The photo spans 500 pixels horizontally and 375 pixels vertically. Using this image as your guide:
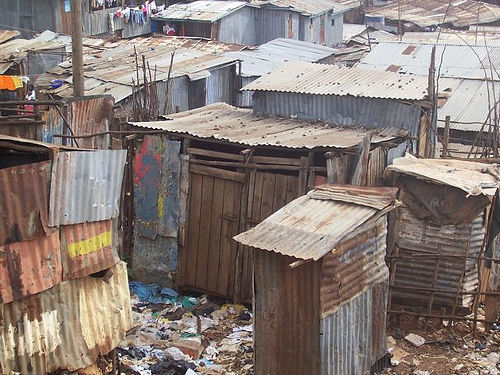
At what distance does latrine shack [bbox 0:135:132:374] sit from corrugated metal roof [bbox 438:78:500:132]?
1131 centimetres

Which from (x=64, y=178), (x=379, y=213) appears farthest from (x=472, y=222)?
(x=64, y=178)

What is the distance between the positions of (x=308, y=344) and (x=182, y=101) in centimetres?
1126

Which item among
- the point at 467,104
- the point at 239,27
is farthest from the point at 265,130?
the point at 239,27

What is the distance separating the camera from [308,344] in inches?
273

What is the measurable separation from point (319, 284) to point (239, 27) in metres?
20.7

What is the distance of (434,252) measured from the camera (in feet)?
29.2

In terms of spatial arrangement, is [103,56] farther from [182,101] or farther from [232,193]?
[232,193]

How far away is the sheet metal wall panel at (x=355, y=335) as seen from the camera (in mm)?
6949

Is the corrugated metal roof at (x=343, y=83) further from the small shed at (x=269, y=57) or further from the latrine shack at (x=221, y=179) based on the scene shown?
the small shed at (x=269, y=57)

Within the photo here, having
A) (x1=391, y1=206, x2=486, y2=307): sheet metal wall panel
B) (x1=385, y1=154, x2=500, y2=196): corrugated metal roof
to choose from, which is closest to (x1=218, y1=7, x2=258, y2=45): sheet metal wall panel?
(x1=385, y1=154, x2=500, y2=196): corrugated metal roof

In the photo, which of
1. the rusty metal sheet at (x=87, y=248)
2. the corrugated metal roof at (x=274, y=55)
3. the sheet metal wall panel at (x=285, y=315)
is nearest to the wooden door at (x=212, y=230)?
the sheet metal wall panel at (x=285, y=315)

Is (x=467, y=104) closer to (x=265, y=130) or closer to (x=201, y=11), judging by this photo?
(x=265, y=130)

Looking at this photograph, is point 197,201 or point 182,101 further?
point 182,101

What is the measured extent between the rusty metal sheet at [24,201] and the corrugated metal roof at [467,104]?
12.0m
